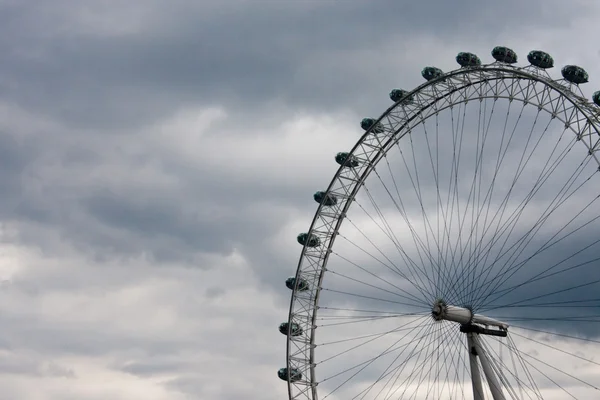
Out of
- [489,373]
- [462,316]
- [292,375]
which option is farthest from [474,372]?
[292,375]

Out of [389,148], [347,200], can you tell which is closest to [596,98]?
[389,148]

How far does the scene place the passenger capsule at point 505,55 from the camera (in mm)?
51156

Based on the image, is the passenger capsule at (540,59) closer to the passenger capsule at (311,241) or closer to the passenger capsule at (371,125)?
the passenger capsule at (371,125)

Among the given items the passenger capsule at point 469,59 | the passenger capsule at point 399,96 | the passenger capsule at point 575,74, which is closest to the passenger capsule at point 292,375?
the passenger capsule at point 399,96

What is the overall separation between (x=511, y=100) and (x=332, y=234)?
61.2ft

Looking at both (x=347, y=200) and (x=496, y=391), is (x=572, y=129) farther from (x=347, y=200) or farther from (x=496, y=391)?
(x=347, y=200)

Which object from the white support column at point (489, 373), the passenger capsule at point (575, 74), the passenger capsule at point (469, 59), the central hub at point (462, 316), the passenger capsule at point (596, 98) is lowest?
the white support column at point (489, 373)

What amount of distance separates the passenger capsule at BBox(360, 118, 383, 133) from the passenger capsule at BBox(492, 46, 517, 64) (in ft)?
39.7

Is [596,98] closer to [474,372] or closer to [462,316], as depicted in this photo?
[462,316]

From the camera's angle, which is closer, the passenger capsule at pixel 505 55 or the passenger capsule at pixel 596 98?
the passenger capsule at pixel 596 98

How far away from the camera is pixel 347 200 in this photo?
6378 cm

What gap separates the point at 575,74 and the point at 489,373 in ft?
58.6

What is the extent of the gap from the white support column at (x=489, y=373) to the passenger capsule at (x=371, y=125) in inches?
681

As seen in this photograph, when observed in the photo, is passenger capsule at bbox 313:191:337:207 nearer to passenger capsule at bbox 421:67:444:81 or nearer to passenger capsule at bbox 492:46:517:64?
passenger capsule at bbox 421:67:444:81
